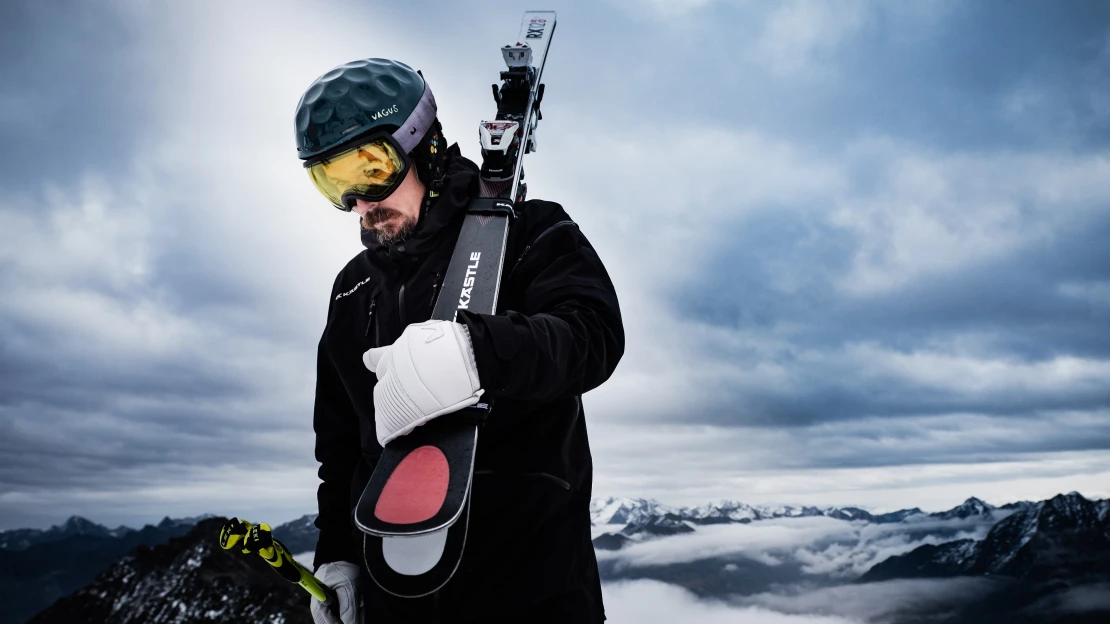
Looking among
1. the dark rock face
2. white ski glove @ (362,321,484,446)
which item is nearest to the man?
white ski glove @ (362,321,484,446)

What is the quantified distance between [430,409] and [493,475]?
2.47 ft

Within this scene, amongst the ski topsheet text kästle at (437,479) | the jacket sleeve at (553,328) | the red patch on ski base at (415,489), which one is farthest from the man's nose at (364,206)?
the red patch on ski base at (415,489)

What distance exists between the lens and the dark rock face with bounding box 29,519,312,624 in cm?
9069

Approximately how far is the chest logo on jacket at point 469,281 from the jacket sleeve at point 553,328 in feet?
0.65

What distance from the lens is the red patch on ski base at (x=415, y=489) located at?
2.84m

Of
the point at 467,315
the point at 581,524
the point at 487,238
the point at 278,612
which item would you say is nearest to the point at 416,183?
the point at 487,238

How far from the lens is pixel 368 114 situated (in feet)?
12.1

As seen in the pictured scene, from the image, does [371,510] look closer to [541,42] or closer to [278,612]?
[541,42]

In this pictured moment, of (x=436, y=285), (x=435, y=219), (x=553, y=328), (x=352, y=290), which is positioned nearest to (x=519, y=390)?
(x=553, y=328)

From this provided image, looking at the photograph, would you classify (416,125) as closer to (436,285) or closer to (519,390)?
(436,285)

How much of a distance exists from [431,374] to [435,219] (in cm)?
134

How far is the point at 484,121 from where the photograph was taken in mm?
4402

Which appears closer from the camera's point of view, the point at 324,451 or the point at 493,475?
the point at 493,475

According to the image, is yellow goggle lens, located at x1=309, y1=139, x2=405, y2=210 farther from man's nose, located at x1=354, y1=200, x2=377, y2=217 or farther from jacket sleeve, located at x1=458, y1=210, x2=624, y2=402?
jacket sleeve, located at x1=458, y1=210, x2=624, y2=402
